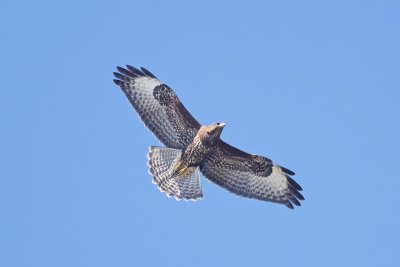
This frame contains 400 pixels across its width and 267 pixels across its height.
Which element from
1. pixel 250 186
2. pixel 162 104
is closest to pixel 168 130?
pixel 162 104

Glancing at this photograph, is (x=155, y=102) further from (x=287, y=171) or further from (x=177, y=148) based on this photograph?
(x=287, y=171)

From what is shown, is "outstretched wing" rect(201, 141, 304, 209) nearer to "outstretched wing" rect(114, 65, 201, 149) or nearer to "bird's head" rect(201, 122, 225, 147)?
"bird's head" rect(201, 122, 225, 147)

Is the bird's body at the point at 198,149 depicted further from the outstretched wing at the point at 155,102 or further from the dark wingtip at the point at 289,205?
the dark wingtip at the point at 289,205

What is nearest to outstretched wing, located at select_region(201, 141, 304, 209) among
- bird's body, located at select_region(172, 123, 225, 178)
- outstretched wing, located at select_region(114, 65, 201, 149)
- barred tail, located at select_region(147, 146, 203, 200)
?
bird's body, located at select_region(172, 123, 225, 178)

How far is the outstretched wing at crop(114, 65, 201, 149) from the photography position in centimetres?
2231

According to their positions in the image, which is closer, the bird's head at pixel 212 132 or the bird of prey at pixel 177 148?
the bird's head at pixel 212 132

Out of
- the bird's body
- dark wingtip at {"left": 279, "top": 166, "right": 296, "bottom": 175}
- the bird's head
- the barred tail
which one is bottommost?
the barred tail

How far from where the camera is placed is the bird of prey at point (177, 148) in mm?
22234

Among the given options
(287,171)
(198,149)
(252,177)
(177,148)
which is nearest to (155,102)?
(177,148)

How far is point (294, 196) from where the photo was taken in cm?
2278

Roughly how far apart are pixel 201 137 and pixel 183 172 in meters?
0.85

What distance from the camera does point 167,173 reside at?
73.1ft

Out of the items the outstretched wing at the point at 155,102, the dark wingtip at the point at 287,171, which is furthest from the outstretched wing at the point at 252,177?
the outstretched wing at the point at 155,102

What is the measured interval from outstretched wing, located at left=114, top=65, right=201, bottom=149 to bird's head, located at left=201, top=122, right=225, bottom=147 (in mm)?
400
